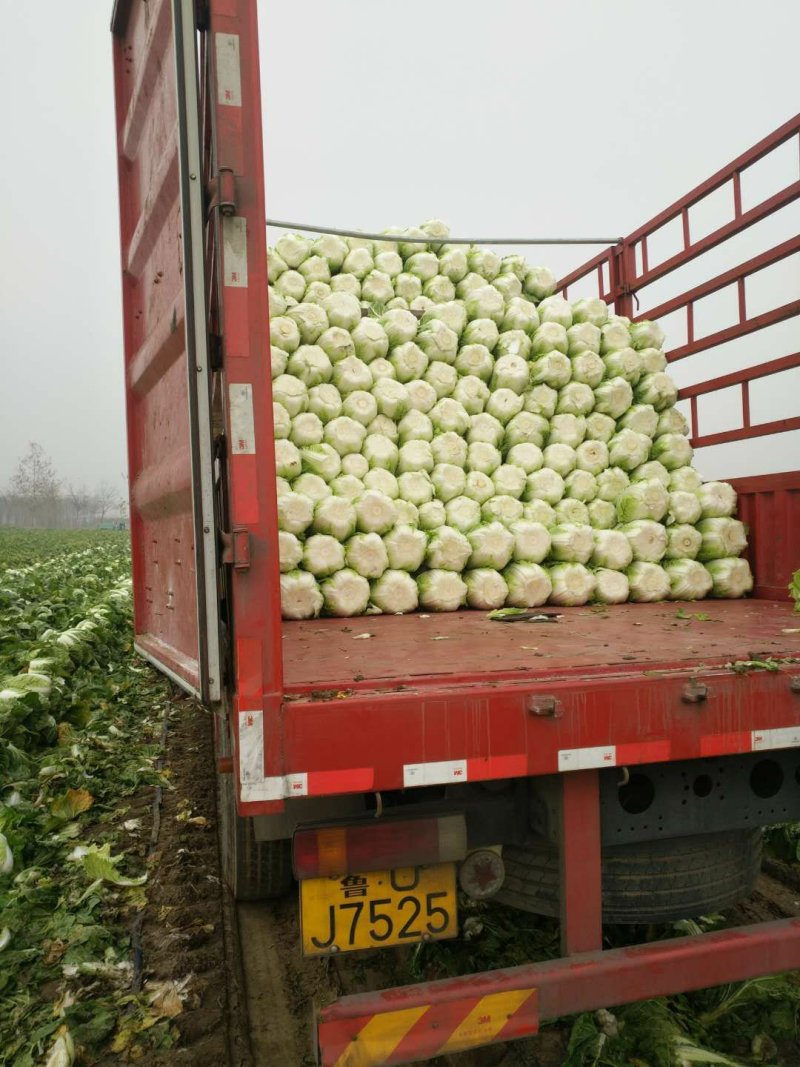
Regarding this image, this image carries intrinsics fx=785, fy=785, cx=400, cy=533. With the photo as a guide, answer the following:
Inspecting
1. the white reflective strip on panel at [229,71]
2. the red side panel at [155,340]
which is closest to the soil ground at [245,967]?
the red side panel at [155,340]

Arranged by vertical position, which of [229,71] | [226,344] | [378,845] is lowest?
[378,845]

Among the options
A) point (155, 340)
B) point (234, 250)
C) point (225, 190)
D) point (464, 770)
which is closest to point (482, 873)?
point (464, 770)

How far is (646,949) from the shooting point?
2.12 m

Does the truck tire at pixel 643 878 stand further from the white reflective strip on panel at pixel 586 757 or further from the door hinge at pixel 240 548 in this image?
the door hinge at pixel 240 548

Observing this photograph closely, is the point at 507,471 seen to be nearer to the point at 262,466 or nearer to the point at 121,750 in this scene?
the point at 262,466

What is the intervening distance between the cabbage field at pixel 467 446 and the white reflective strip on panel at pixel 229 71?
88.7 inches

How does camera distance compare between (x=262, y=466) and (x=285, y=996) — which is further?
(x=285, y=996)

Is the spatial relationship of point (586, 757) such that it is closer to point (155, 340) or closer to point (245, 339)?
point (245, 339)

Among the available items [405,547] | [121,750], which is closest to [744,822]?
[405,547]

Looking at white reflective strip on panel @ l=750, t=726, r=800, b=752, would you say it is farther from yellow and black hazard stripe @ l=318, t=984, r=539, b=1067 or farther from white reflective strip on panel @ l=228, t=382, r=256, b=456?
white reflective strip on panel @ l=228, t=382, r=256, b=456

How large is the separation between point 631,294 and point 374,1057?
16.6ft

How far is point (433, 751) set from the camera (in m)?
2.05

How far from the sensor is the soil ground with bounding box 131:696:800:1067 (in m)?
2.61

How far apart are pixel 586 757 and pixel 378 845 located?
2.03 ft
